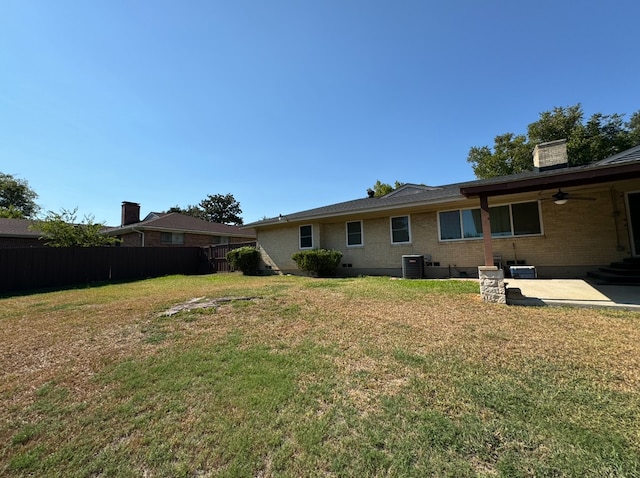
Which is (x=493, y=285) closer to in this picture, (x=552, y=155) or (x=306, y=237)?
(x=552, y=155)

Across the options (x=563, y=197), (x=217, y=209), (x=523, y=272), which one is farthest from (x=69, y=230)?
(x=217, y=209)

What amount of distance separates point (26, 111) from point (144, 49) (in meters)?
5.24

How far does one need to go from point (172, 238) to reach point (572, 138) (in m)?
32.6

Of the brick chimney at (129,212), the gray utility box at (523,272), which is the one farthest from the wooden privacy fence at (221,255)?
the gray utility box at (523,272)

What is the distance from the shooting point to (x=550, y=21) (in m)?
8.93

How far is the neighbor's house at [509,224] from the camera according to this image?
622cm

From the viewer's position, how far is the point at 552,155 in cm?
934

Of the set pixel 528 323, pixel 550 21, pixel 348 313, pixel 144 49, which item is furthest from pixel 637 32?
pixel 144 49

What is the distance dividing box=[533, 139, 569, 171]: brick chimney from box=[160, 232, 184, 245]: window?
20.4m

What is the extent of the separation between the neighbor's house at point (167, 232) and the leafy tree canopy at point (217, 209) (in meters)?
25.4

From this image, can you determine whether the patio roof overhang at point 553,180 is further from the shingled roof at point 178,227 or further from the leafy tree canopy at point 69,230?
the leafy tree canopy at point 69,230

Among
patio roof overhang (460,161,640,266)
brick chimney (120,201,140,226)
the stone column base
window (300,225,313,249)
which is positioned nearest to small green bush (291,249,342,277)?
window (300,225,313,249)

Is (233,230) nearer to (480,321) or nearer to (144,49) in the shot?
(144,49)

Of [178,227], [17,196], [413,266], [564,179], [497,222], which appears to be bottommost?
[413,266]
